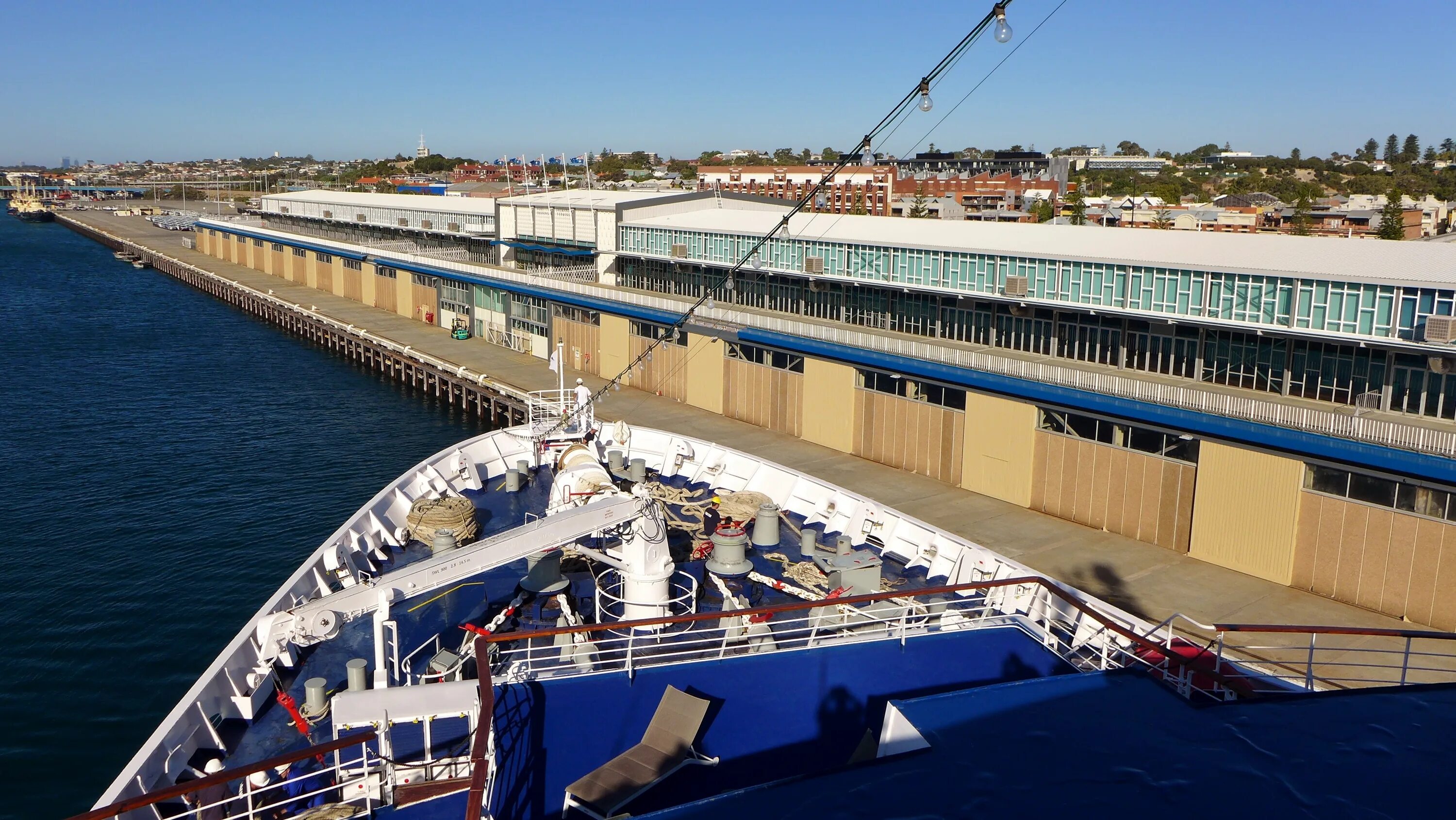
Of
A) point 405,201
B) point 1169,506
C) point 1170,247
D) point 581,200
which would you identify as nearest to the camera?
point 1169,506

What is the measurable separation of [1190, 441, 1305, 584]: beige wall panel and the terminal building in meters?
0.05

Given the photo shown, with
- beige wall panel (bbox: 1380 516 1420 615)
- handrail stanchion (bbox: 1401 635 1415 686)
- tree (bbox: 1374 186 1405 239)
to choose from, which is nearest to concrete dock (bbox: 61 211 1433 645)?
beige wall panel (bbox: 1380 516 1420 615)

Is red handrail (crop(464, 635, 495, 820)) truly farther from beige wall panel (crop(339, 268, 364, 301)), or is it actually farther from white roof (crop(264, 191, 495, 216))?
beige wall panel (crop(339, 268, 364, 301))

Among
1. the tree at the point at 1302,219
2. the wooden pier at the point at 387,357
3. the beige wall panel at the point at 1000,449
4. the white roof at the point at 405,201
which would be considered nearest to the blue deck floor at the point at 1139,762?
the beige wall panel at the point at 1000,449

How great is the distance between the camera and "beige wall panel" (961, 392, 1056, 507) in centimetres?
2945

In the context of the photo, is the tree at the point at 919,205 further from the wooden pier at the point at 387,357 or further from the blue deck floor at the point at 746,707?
the blue deck floor at the point at 746,707

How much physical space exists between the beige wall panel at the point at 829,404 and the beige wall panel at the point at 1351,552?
15.9m

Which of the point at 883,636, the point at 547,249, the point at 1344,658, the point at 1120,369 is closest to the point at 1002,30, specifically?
the point at 883,636

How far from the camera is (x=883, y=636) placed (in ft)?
42.8

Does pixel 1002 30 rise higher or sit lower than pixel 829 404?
higher

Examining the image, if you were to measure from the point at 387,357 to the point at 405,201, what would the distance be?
28.2 metres

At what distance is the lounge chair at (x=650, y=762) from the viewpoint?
1040cm

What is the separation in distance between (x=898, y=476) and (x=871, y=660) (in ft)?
68.9

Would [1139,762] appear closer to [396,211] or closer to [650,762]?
[650,762]
